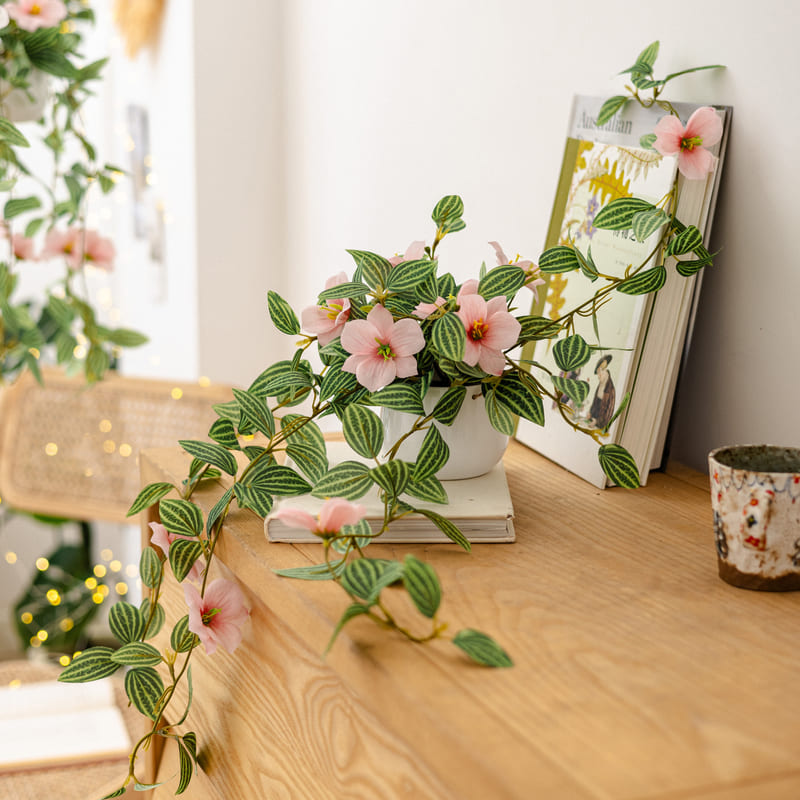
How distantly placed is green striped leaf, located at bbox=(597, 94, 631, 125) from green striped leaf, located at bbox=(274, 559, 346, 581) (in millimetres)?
490

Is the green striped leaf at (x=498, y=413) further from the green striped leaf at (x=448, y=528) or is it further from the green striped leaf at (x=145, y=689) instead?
the green striped leaf at (x=145, y=689)

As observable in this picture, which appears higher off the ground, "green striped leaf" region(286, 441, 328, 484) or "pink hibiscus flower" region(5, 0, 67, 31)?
"pink hibiscus flower" region(5, 0, 67, 31)

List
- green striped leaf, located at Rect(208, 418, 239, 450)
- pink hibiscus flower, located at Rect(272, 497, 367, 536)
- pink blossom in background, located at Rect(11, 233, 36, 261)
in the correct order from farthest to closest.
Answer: pink blossom in background, located at Rect(11, 233, 36, 261) < green striped leaf, located at Rect(208, 418, 239, 450) < pink hibiscus flower, located at Rect(272, 497, 367, 536)

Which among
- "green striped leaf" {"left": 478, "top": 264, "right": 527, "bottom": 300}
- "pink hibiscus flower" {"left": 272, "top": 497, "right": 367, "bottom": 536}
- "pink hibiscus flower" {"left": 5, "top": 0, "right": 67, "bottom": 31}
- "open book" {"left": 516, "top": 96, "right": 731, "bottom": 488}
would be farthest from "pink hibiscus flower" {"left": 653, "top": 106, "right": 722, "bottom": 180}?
"pink hibiscus flower" {"left": 5, "top": 0, "right": 67, "bottom": 31}

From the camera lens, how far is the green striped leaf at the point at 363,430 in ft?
2.06

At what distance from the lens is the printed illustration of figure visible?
2.65 ft

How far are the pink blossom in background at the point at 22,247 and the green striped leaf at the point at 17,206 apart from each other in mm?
93

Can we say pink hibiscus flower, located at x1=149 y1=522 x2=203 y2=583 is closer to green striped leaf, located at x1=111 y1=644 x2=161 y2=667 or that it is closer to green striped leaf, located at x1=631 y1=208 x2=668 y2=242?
green striped leaf, located at x1=111 y1=644 x2=161 y2=667

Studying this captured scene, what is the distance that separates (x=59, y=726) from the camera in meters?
1.49

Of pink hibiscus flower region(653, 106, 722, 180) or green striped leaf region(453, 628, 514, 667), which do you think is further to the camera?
pink hibiscus flower region(653, 106, 722, 180)

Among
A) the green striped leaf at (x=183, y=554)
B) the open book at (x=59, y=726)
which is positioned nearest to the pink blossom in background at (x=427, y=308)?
the green striped leaf at (x=183, y=554)

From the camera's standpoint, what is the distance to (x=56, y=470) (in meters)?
2.03

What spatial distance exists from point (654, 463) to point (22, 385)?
1575 millimetres

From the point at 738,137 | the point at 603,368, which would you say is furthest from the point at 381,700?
the point at 738,137
